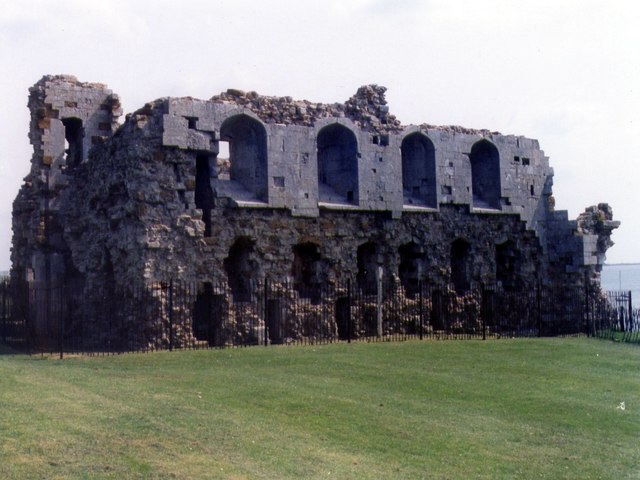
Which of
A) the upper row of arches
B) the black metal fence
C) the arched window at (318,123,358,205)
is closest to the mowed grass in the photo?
the black metal fence

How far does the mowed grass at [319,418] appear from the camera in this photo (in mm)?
8977

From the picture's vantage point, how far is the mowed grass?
8.98 metres

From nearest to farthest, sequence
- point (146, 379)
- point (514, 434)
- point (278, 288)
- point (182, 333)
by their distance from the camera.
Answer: point (514, 434) → point (146, 379) → point (182, 333) → point (278, 288)

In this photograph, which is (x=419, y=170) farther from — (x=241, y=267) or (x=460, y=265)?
(x=241, y=267)

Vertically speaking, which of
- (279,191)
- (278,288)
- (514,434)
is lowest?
(514,434)

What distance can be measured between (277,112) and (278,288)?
493 centimetres

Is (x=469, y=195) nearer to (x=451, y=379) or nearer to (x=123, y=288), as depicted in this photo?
(x=123, y=288)

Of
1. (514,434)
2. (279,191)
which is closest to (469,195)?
(279,191)

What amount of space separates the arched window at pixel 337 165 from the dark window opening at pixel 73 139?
23.6 feet

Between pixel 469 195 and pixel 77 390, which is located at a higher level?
pixel 469 195

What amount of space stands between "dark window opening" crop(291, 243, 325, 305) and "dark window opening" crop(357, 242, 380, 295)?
149cm

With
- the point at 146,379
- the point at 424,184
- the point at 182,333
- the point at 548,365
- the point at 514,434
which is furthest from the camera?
the point at 424,184

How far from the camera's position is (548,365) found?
17016 millimetres

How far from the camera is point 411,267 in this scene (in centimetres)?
2619
